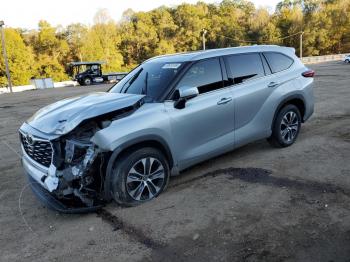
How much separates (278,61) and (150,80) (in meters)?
2.41

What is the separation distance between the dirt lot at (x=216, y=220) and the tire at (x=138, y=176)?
0.13 metres

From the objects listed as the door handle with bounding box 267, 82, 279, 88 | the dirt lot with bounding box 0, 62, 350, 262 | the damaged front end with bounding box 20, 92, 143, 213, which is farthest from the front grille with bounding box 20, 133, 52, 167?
the door handle with bounding box 267, 82, 279, 88

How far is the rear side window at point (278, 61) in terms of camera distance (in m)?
6.16

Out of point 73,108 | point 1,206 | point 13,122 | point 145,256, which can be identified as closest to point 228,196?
point 145,256

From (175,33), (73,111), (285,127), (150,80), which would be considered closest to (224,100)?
(150,80)

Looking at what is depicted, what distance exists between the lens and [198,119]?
4.93m

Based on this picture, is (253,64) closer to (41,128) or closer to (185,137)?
(185,137)

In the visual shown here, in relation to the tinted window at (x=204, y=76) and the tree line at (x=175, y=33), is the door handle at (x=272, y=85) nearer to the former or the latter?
the tinted window at (x=204, y=76)

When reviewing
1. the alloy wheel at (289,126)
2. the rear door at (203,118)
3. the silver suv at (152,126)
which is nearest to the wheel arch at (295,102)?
the silver suv at (152,126)

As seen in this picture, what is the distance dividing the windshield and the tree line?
209 feet

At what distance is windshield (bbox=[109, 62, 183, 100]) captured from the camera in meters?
4.93

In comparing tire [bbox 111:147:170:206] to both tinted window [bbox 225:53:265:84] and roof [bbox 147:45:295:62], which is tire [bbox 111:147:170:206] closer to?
roof [bbox 147:45:295:62]

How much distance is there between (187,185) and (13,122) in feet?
30.4

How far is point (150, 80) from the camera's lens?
17.2 ft
